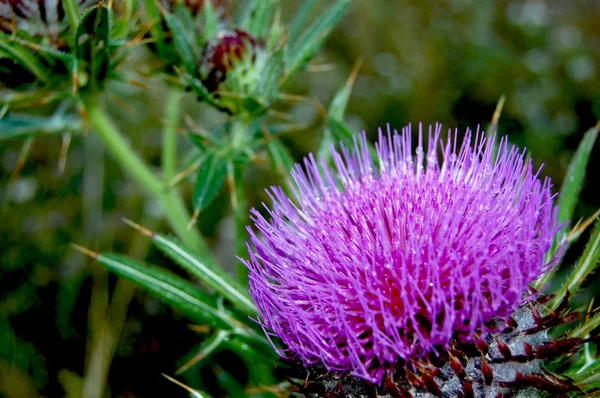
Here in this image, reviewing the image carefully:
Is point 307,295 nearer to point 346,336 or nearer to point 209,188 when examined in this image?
point 346,336

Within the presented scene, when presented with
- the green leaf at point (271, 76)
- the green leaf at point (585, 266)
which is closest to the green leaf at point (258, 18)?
the green leaf at point (271, 76)

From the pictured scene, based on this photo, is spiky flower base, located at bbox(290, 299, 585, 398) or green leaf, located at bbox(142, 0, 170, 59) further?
green leaf, located at bbox(142, 0, 170, 59)

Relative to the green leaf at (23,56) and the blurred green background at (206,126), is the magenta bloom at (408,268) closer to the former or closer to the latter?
the blurred green background at (206,126)

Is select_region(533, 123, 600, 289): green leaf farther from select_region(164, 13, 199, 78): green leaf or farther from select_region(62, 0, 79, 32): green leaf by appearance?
select_region(62, 0, 79, 32): green leaf

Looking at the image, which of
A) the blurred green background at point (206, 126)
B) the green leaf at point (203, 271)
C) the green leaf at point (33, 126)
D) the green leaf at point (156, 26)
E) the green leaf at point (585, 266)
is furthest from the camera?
the blurred green background at point (206, 126)

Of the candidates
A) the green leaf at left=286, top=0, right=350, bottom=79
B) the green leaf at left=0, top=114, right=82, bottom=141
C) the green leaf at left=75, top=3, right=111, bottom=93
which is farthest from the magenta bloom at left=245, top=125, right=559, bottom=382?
the green leaf at left=0, top=114, right=82, bottom=141

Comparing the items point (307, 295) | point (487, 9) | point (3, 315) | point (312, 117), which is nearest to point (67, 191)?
point (3, 315)
